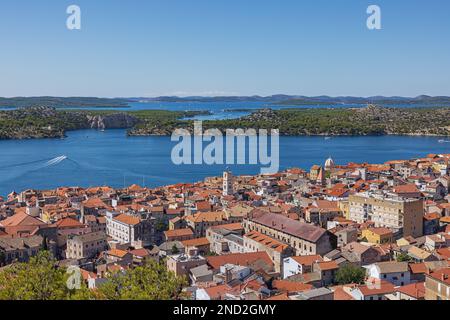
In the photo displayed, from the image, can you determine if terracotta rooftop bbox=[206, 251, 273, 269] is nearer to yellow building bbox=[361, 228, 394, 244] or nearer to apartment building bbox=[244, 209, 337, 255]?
apartment building bbox=[244, 209, 337, 255]

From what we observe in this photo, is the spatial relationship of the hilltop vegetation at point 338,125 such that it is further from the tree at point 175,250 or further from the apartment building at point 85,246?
the tree at point 175,250

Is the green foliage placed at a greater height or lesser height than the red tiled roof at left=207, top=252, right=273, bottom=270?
greater

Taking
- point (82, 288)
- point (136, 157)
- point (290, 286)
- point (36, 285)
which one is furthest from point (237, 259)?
point (136, 157)

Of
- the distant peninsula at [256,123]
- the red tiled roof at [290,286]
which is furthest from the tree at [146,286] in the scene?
the distant peninsula at [256,123]

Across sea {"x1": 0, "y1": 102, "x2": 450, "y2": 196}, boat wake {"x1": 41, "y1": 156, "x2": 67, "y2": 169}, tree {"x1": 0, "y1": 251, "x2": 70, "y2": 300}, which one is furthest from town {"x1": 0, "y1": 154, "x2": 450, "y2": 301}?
boat wake {"x1": 41, "y1": 156, "x2": 67, "y2": 169}
